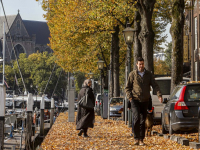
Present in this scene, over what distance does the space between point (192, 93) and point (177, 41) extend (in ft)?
15.4

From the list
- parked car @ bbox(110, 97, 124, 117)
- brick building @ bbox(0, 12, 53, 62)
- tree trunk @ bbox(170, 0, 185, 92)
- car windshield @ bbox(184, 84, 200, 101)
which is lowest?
parked car @ bbox(110, 97, 124, 117)

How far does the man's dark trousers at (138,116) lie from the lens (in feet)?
34.2

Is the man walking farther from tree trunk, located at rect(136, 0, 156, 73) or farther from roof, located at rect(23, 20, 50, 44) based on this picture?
roof, located at rect(23, 20, 50, 44)

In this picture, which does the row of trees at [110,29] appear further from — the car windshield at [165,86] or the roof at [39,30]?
the roof at [39,30]

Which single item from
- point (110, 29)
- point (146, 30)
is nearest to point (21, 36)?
point (110, 29)

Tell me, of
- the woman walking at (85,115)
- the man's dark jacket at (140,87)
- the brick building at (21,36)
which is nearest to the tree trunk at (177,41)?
the woman walking at (85,115)

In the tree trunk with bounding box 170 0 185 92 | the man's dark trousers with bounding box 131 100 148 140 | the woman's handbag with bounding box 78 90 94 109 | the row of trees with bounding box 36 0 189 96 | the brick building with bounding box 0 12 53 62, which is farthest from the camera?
the brick building with bounding box 0 12 53 62

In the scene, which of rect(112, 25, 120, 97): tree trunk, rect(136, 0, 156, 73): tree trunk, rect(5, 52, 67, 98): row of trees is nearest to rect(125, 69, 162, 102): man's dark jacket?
rect(136, 0, 156, 73): tree trunk

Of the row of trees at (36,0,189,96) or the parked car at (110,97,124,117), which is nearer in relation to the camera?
the row of trees at (36,0,189,96)

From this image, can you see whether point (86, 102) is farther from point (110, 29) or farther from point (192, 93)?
point (110, 29)

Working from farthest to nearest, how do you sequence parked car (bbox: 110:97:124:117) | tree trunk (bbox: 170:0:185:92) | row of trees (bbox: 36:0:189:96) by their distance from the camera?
parked car (bbox: 110:97:124:117) → row of trees (bbox: 36:0:189:96) → tree trunk (bbox: 170:0:185:92)

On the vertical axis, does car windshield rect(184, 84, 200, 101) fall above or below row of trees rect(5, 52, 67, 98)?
below

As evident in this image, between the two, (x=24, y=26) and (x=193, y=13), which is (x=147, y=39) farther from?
(x=24, y=26)

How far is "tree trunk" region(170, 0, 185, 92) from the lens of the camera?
16250 mm
